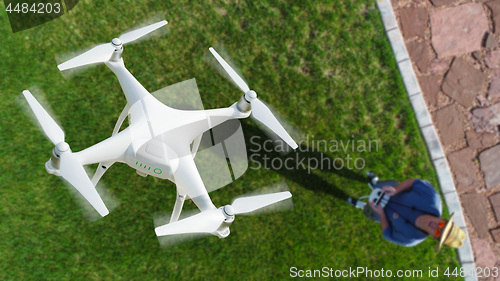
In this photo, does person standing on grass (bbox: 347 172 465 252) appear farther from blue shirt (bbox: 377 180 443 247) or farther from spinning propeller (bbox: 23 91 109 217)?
spinning propeller (bbox: 23 91 109 217)

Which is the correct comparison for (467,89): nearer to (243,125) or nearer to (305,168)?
(305,168)

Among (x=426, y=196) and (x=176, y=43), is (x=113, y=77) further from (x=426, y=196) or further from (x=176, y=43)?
(x=426, y=196)

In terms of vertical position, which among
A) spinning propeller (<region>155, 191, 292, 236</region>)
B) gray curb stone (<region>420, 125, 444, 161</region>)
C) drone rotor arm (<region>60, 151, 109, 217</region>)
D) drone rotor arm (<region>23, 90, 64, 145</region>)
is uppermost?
drone rotor arm (<region>23, 90, 64, 145</region>)

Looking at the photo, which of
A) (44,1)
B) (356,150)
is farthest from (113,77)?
(356,150)

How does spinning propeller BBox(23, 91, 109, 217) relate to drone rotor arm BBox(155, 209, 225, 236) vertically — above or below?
above

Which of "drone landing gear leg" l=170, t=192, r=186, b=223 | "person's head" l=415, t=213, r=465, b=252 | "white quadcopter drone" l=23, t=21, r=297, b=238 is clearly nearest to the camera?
"white quadcopter drone" l=23, t=21, r=297, b=238

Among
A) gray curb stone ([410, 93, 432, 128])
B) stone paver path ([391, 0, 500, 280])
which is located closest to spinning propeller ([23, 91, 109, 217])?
gray curb stone ([410, 93, 432, 128])

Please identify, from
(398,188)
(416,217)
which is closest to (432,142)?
(398,188)
